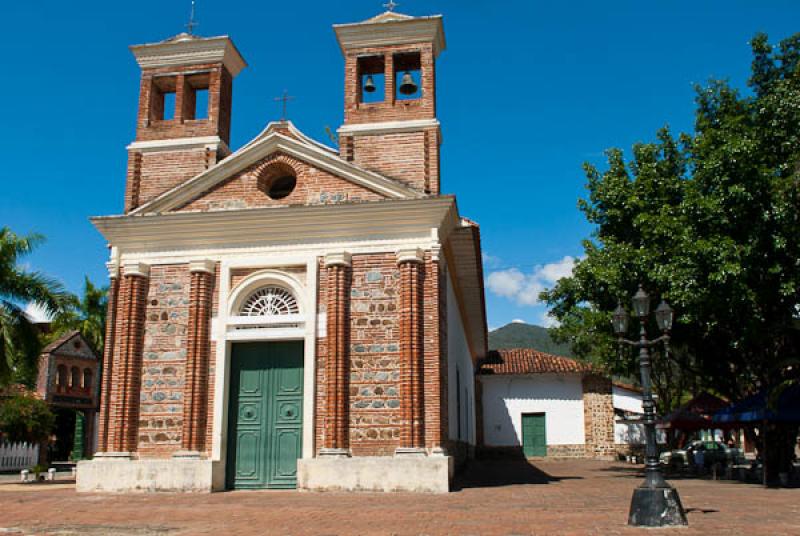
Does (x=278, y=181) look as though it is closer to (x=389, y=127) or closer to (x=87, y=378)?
(x=389, y=127)

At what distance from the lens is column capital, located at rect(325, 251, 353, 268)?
1471cm

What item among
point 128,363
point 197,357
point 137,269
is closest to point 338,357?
point 197,357

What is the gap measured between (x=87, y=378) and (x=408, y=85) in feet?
87.0

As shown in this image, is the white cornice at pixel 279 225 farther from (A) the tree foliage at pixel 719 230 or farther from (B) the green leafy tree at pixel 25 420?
(B) the green leafy tree at pixel 25 420

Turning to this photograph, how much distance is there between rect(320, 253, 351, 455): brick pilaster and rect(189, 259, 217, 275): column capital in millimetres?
2504

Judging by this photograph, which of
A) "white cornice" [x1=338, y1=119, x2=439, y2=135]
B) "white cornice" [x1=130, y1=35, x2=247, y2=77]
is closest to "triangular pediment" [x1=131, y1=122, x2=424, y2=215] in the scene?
"white cornice" [x1=338, y1=119, x2=439, y2=135]

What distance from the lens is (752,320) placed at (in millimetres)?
14859

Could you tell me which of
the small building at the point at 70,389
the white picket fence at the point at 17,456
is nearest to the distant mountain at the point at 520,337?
the small building at the point at 70,389

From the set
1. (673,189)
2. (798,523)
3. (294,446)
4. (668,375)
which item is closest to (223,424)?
(294,446)

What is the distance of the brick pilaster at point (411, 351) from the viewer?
1362 cm

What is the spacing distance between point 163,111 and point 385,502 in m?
10.8

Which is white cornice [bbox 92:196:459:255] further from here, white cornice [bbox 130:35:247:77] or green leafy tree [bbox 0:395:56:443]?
green leafy tree [bbox 0:395:56:443]

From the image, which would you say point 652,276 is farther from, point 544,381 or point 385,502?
point 544,381

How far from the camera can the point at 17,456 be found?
27734mm
